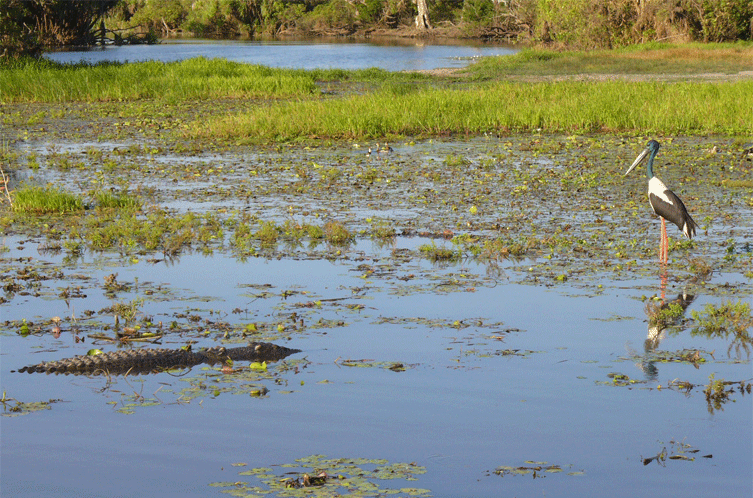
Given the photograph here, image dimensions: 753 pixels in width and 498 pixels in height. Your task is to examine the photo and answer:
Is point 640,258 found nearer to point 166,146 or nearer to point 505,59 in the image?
point 166,146

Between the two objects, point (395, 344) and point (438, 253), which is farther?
point (438, 253)

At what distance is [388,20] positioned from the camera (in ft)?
261

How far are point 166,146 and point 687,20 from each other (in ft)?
113

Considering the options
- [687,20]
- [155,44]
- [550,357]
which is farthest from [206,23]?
[550,357]

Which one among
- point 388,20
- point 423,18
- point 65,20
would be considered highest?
point 388,20

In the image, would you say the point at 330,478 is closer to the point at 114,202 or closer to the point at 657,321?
the point at 657,321

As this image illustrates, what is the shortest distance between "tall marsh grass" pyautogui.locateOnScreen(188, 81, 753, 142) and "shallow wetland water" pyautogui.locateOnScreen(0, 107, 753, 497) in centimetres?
555

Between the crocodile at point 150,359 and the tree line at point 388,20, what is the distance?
3026 centimetres

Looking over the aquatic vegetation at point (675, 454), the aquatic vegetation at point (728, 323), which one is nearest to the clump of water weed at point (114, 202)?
the aquatic vegetation at point (728, 323)

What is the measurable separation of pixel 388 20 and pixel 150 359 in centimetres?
7665

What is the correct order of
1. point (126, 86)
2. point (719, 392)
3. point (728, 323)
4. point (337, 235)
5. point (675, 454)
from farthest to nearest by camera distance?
point (126, 86)
point (337, 235)
point (728, 323)
point (719, 392)
point (675, 454)

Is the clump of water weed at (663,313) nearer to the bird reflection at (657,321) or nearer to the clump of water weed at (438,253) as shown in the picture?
the bird reflection at (657,321)

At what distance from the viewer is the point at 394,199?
11.8m

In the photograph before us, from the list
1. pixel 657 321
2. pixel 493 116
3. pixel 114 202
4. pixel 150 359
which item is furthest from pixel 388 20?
pixel 150 359
